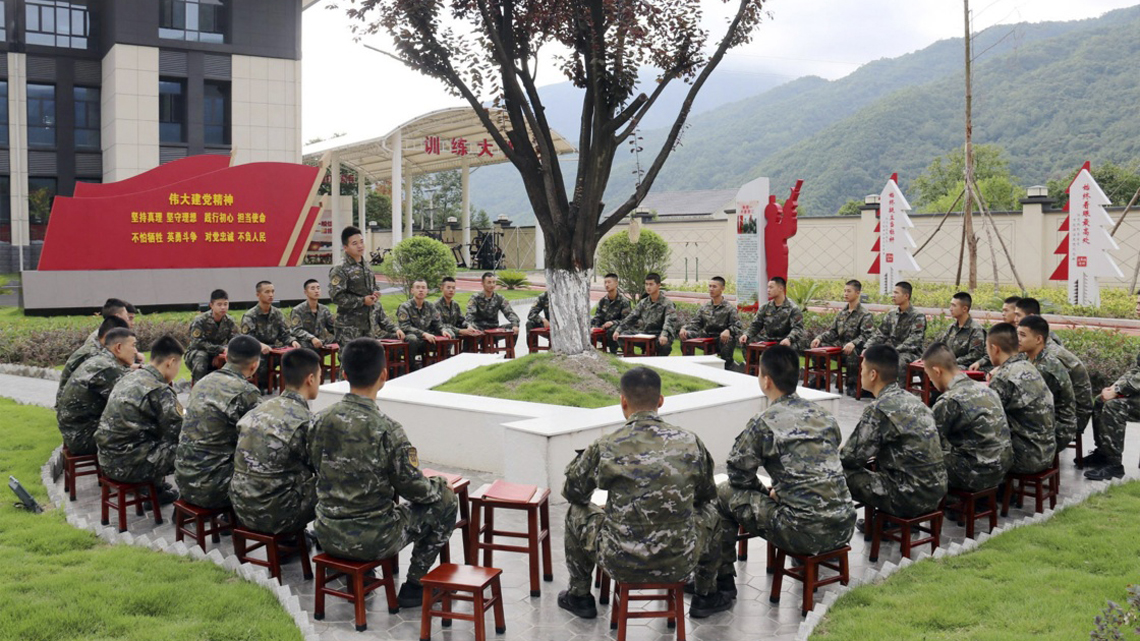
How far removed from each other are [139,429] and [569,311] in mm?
3820

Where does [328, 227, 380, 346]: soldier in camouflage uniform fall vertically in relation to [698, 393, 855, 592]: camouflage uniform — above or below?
above

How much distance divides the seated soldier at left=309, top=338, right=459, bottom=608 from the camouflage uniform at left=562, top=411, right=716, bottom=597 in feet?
2.72

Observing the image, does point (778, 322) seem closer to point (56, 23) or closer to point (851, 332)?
point (851, 332)

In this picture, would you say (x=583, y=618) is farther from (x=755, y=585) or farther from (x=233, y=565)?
(x=233, y=565)

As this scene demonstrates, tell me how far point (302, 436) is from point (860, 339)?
7107 mm

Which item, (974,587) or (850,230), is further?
(850,230)

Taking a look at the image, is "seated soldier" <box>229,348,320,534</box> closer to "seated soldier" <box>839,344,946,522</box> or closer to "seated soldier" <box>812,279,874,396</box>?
"seated soldier" <box>839,344,946,522</box>

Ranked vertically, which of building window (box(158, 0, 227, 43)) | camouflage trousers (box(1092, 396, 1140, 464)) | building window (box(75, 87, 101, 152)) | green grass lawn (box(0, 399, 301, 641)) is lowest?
green grass lawn (box(0, 399, 301, 641))

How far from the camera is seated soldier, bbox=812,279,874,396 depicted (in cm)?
971

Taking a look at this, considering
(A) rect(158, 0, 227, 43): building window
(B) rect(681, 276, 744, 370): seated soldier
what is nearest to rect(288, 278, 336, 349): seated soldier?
(B) rect(681, 276, 744, 370): seated soldier

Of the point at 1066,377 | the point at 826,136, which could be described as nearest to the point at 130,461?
the point at 1066,377

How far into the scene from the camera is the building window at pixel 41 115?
2527 cm

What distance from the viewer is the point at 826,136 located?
73.6m

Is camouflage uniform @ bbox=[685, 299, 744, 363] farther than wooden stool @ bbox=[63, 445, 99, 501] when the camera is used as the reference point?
Yes
